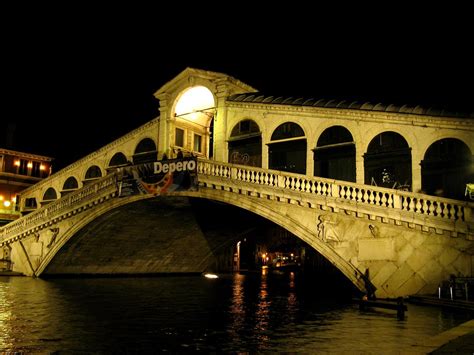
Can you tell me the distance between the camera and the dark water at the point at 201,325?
10.2 m

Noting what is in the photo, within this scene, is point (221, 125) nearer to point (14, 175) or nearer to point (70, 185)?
point (70, 185)

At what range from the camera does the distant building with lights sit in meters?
41.9

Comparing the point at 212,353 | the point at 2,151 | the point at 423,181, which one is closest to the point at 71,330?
the point at 212,353

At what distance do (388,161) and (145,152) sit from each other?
1551 cm

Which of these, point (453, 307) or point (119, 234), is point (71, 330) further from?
point (119, 234)

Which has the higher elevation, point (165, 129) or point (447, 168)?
point (165, 129)

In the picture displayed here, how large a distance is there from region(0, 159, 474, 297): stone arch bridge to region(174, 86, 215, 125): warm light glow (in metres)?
6.01

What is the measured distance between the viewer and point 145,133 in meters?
32.0

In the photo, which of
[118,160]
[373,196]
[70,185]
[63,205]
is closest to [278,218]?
[373,196]

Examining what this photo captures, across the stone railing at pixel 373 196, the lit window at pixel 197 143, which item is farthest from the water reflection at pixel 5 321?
the lit window at pixel 197 143

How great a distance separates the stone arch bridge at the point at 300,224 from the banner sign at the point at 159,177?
0.37 m

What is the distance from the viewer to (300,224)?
67.3ft

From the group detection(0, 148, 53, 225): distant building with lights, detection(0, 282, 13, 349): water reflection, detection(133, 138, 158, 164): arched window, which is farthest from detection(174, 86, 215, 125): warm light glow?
detection(0, 148, 53, 225): distant building with lights

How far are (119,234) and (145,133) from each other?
6.53m
